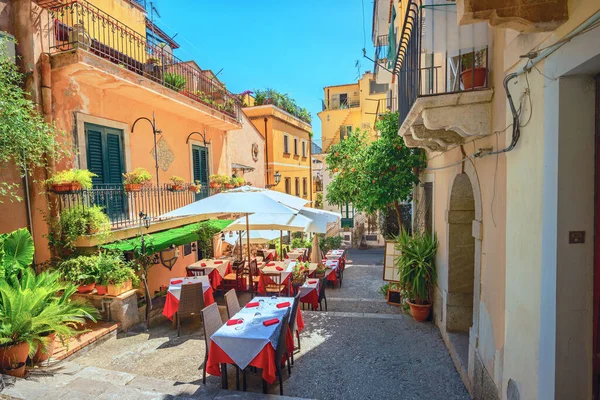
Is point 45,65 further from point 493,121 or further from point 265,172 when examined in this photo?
point 265,172

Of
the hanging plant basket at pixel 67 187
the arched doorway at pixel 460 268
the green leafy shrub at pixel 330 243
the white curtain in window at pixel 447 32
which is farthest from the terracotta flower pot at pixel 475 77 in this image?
the green leafy shrub at pixel 330 243

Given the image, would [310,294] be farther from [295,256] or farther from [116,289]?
[295,256]

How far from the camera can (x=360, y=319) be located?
7.30 metres

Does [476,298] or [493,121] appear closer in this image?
[493,121]

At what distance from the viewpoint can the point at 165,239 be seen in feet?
27.0

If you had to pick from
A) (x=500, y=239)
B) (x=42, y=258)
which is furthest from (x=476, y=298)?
(x=42, y=258)

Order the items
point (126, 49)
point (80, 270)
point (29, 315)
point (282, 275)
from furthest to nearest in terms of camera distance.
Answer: point (282, 275)
point (126, 49)
point (80, 270)
point (29, 315)

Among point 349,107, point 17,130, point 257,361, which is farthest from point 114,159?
point 349,107

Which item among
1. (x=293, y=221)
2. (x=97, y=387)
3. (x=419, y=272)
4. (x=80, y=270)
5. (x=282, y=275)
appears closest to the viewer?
(x=97, y=387)

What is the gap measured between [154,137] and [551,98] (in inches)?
394

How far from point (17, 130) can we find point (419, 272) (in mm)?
8098

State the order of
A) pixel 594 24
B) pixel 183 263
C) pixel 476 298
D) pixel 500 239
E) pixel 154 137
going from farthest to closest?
pixel 183 263, pixel 154 137, pixel 476 298, pixel 500 239, pixel 594 24

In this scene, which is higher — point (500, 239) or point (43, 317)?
point (500, 239)

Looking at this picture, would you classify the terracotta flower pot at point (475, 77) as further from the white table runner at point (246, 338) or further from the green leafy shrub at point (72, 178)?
the green leafy shrub at point (72, 178)
